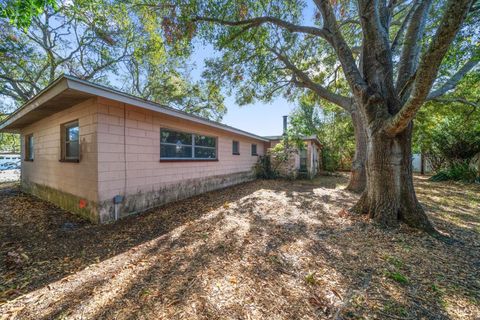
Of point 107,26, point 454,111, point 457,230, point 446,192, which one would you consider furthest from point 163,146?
point 454,111

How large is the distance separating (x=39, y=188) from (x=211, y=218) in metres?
6.23

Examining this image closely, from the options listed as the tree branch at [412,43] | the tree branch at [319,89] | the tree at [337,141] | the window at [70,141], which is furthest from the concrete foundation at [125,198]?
the tree at [337,141]

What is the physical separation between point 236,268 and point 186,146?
4766 mm

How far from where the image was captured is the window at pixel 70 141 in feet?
15.5

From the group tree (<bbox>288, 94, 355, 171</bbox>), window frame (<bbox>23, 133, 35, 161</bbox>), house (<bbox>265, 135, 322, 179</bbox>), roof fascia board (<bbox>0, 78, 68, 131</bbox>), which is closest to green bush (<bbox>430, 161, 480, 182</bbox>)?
tree (<bbox>288, 94, 355, 171</bbox>)

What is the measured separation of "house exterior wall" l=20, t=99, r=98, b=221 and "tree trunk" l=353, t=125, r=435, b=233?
576 centimetres

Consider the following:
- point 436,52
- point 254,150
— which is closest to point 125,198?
point 436,52

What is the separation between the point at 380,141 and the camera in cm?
372

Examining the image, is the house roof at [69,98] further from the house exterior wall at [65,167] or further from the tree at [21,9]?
the tree at [21,9]

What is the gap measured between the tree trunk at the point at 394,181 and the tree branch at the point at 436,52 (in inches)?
28.3

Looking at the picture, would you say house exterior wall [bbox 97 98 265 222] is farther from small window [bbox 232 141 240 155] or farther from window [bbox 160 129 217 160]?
small window [bbox 232 141 240 155]

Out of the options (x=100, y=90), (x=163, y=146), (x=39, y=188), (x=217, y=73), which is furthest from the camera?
(x=217, y=73)

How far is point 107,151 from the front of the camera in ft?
13.2

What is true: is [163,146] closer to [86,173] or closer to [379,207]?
[86,173]
